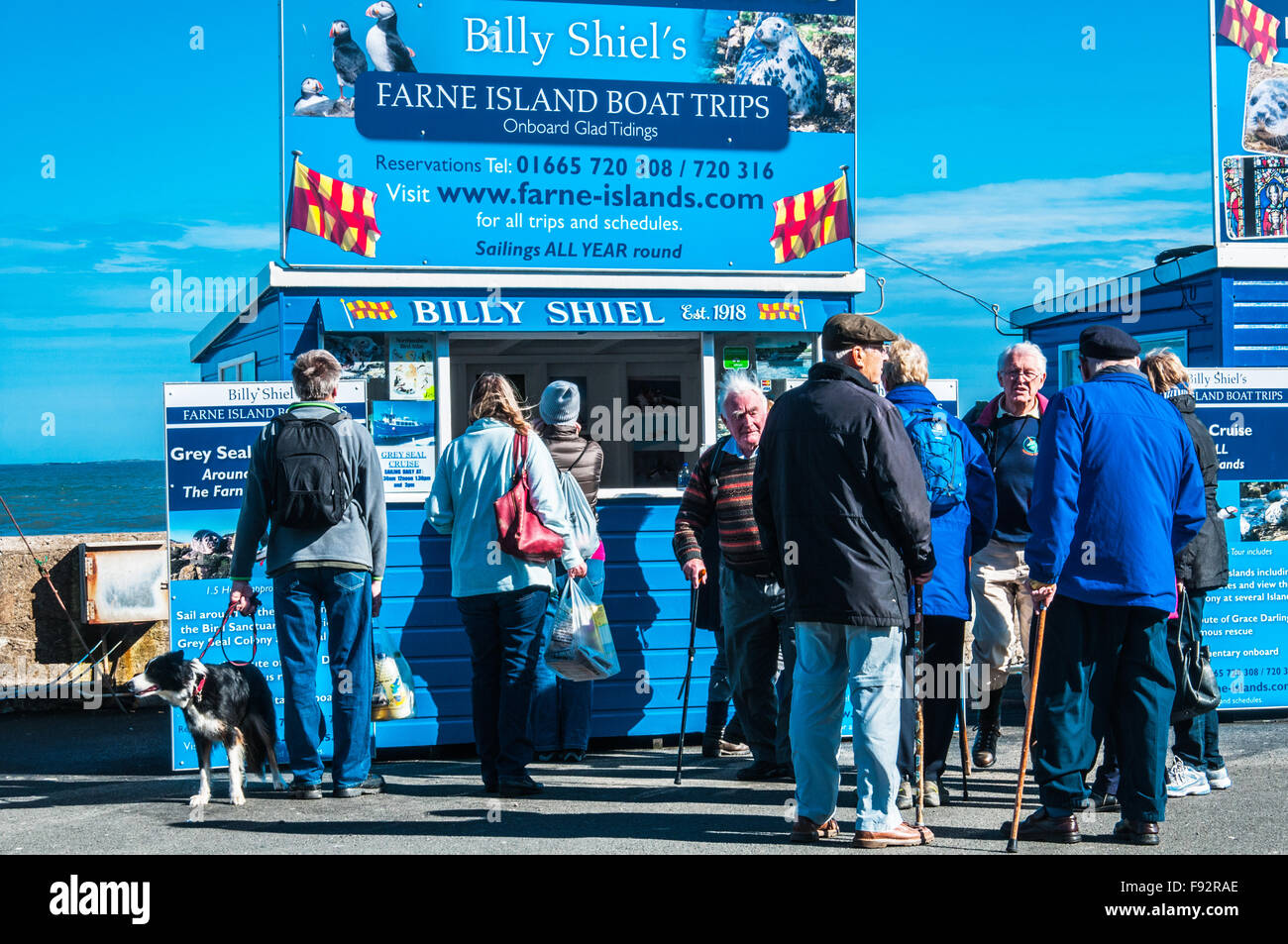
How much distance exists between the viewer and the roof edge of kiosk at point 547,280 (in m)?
6.80

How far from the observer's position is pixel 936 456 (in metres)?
5.27

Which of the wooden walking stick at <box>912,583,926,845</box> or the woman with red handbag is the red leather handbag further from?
the wooden walking stick at <box>912,583,926,845</box>

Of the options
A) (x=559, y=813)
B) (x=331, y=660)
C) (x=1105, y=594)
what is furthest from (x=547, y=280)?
(x=1105, y=594)

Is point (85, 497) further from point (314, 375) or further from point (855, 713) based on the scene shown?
point (855, 713)

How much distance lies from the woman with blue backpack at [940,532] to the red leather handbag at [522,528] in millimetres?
1553

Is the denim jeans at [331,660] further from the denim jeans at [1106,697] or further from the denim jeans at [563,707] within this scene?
the denim jeans at [1106,697]

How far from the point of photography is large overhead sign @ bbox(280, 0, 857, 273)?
6.85 meters

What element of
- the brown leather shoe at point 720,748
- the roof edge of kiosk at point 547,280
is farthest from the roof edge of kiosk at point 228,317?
the brown leather shoe at point 720,748

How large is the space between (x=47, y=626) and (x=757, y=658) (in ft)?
16.5

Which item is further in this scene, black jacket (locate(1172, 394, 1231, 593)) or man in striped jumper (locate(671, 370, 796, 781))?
man in striped jumper (locate(671, 370, 796, 781))

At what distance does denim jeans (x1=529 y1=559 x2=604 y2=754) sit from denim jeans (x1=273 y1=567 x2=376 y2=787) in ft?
3.57

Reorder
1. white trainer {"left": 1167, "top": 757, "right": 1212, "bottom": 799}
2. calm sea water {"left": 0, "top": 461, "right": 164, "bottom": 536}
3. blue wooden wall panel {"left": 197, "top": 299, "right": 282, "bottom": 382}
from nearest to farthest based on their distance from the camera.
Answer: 1. white trainer {"left": 1167, "top": 757, "right": 1212, "bottom": 799}
2. blue wooden wall panel {"left": 197, "top": 299, "right": 282, "bottom": 382}
3. calm sea water {"left": 0, "top": 461, "right": 164, "bottom": 536}

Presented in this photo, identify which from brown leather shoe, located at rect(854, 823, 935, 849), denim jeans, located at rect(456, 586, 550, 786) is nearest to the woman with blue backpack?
brown leather shoe, located at rect(854, 823, 935, 849)

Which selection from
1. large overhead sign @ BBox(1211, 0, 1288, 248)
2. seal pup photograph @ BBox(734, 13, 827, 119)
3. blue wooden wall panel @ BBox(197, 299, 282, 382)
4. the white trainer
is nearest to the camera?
the white trainer
